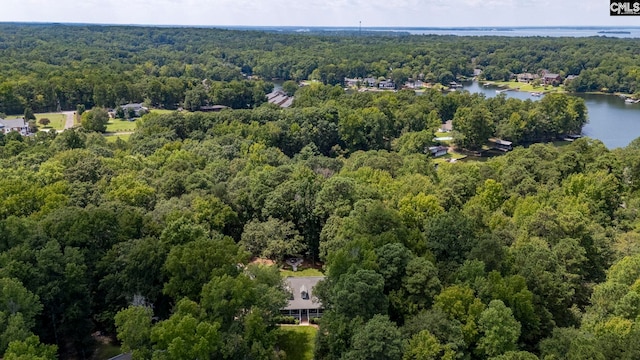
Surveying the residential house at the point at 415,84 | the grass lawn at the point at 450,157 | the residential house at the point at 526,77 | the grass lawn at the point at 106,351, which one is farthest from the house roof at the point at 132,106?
the residential house at the point at 526,77

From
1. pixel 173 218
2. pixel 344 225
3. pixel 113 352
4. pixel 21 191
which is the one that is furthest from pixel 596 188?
pixel 21 191

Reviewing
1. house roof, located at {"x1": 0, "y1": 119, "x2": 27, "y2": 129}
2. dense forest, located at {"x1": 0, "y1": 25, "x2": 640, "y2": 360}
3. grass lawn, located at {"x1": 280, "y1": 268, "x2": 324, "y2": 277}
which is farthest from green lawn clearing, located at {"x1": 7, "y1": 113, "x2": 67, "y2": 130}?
grass lawn, located at {"x1": 280, "y1": 268, "x2": 324, "y2": 277}

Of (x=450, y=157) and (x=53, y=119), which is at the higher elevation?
(x=53, y=119)

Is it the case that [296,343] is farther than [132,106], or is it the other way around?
[132,106]

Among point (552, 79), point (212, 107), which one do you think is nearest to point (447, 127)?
point (212, 107)

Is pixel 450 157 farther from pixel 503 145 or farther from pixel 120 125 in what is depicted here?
pixel 120 125

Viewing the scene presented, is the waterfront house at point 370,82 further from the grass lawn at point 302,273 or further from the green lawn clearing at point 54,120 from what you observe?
the grass lawn at point 302,273
